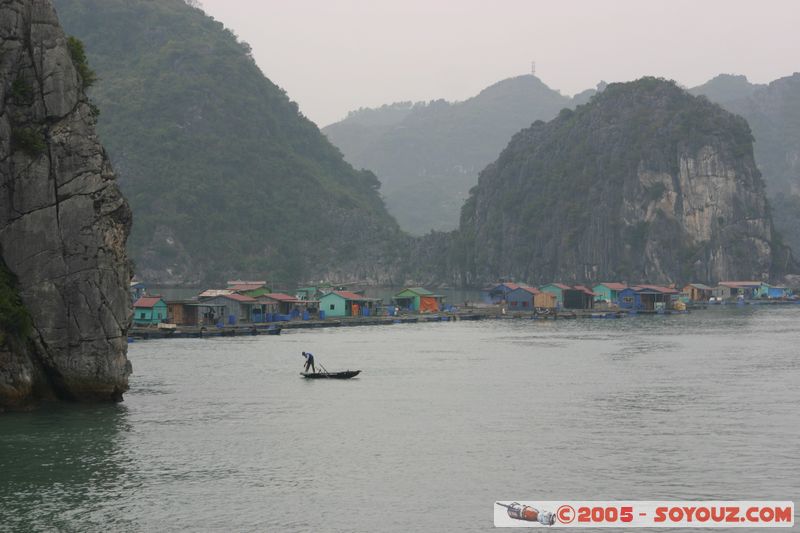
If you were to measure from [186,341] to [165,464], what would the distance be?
190 ft

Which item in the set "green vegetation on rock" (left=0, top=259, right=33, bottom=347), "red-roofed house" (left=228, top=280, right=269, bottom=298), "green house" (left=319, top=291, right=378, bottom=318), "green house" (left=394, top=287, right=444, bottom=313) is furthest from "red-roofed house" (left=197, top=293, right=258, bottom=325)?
"green vegetation on rock" (left=0, top=259, right=33, bottom=347)

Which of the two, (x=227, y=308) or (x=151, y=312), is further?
(x=227, y=308)

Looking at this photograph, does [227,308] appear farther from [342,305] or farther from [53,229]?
[53,229]

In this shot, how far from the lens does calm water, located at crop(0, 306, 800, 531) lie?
31.2 metres

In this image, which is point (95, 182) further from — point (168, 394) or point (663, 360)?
point (663, 360)

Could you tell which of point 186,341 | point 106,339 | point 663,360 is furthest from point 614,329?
point 106,339

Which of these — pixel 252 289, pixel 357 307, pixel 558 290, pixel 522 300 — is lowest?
pixel 357 307

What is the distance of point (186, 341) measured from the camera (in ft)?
307

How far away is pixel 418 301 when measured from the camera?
5822 inches

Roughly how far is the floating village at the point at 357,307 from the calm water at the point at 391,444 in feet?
99.6

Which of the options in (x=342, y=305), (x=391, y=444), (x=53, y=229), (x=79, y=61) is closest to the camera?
(x=391, y=444)

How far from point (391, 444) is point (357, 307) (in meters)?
92.5

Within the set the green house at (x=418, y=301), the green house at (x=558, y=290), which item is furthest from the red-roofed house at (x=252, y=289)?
the green house at (x=558, y=290)

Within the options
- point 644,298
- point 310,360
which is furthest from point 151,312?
point 644,298
